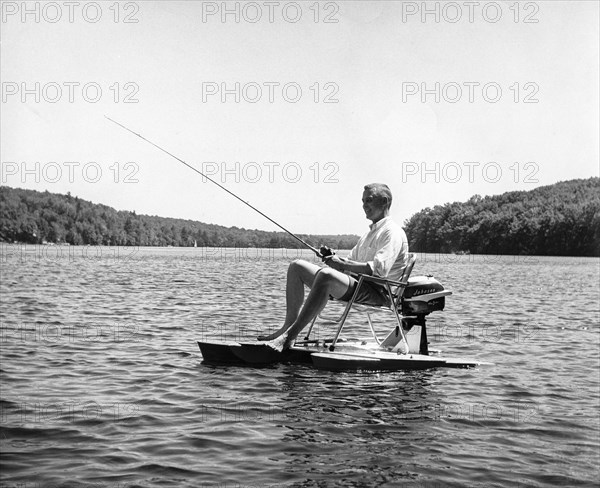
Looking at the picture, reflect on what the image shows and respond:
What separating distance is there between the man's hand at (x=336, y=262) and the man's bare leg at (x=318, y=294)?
108 mm

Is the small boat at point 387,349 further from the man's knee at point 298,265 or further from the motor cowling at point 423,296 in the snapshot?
the man's knee at point 298,265

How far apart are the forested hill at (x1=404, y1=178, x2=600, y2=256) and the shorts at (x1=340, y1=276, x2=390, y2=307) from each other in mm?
86522

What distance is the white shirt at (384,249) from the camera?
22.5 ft

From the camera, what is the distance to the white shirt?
6867 mm

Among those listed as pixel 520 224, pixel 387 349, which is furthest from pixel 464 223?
pixel 387 349

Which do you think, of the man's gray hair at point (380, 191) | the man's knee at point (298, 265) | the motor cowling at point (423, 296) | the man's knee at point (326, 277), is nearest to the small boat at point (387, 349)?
the motor cowling at point (423, 296)

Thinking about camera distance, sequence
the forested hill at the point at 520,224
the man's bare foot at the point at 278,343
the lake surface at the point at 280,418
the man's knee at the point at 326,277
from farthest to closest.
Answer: the forested hill at the point at 520,224 → the man's bare foot at the point at 278,343 → the man's knee at the point at 326,277 → the lake surface at the point at 280,418

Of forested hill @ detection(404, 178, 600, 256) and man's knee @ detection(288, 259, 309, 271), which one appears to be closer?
man's knee @ detection(288, 259, 309, 271)

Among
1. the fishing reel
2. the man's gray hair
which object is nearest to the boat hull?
the fishing reel

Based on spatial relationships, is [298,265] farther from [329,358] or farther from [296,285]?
[329,358]

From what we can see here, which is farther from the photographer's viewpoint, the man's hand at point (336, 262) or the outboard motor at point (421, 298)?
the outboard motor at point (421, 298)

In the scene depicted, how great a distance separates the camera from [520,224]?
101m

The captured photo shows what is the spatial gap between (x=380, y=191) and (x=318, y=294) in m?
1.22

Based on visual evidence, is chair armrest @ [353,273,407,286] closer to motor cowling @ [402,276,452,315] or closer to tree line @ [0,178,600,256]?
motor cowling @ [402,276,452,315]
